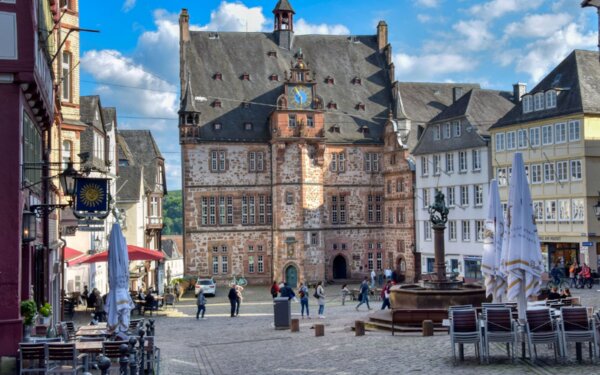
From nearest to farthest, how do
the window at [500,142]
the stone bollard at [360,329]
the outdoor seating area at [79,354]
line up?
1. the outdoor seating area at [79,354]
2. the stone bollard at [360,329]
3. the window at [500,142]

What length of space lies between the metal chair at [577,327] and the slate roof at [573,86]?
106ft

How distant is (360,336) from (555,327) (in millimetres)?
8080

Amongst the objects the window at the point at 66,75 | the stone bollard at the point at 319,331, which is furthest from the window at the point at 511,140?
the stone bollard at the point at 319,331

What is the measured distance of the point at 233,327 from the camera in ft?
101

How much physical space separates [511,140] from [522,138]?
108 centimetres

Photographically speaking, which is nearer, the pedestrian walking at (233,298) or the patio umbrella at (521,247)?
the patio umbrella at (521,247)

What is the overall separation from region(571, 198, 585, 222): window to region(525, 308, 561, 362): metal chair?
32.0 m

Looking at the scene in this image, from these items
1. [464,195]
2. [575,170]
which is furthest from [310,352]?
[464,195]

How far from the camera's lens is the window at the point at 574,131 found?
155 ft

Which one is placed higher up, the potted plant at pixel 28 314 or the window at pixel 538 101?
the window at pixel 538 101

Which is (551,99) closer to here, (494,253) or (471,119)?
(471,119)

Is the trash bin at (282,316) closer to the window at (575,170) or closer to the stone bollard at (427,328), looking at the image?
the stone bollard at (427,328)

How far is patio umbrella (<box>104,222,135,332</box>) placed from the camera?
1898cm

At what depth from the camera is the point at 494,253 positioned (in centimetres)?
2339
